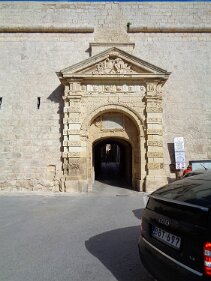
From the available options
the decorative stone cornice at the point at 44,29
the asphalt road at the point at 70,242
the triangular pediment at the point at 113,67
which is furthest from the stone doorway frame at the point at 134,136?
the decorative stone cornice at the point at 44,29

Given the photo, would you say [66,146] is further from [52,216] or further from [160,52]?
[160,52]

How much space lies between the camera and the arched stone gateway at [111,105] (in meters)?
11.4

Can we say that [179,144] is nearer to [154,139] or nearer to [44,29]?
[154,139]

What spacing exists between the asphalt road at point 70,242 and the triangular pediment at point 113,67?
20.8 ft

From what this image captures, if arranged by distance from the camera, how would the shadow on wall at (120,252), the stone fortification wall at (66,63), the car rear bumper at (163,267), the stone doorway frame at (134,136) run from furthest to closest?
the stone fortification wall at (66,63) → the stone doorway frame at (134,136) → the shadow on wall at (120,252) → the car rear bumper at (163,267)

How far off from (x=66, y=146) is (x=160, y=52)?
741 centimetres

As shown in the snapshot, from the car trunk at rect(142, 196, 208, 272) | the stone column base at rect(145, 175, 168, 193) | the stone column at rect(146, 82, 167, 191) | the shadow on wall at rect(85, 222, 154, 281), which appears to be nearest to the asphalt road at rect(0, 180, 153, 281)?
the shadow on wall at rect(85, 222, 154, 281)

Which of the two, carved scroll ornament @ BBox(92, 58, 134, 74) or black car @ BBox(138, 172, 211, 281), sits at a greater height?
carved scroll ornament @ BBox(92, 58, 134, 74)

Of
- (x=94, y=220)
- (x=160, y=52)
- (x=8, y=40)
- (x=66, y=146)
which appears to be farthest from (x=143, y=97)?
(x=8, y=40)

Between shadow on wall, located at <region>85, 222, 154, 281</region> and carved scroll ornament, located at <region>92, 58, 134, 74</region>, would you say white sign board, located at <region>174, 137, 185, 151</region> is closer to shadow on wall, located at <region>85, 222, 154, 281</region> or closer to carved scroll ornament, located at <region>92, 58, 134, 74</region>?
carved scroll ornament, located at <region>92, 58, 134, 74</region>

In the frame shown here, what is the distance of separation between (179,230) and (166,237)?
0.30 m

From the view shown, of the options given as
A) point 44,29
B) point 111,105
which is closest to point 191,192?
point 111,105

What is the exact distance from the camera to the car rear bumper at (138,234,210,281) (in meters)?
2.09

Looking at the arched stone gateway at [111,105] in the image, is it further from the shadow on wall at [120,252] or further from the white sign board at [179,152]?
the shadow on wall at [120,252]
